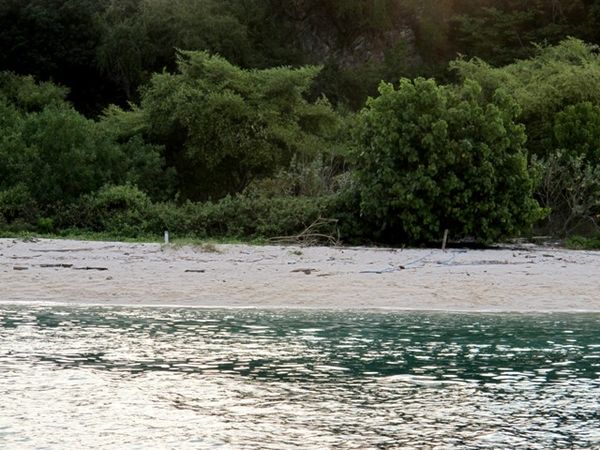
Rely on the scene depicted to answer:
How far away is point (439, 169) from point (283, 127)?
8083 millimetres

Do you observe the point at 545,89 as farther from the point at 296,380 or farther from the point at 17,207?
the point at 296,380

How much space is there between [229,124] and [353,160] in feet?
20.8

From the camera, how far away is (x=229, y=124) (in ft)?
91.9

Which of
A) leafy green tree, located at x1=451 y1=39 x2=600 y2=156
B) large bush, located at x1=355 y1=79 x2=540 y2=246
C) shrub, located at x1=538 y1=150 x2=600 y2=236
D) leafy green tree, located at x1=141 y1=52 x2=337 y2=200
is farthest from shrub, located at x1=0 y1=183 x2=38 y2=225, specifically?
leafy green tree, located at x1=451 y1=39 x2=600 y2=156

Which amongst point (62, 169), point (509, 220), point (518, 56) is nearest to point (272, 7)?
point (518, 56)

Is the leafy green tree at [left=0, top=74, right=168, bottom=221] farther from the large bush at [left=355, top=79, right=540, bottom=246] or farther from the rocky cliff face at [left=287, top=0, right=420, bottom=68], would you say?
the rocky cliff face at [left=287, top=0, right=420, bottom=68]

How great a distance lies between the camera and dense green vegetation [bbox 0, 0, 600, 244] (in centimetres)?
2166

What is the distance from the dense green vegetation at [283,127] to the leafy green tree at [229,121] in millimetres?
53

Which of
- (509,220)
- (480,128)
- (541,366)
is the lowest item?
(541,366)

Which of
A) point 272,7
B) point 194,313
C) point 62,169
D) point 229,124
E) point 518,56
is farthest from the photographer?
point 272,7

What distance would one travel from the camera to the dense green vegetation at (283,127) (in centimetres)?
2166

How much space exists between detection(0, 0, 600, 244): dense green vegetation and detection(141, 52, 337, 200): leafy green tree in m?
0.05

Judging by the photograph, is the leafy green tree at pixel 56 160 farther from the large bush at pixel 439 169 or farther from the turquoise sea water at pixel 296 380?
the turquoise sea water at pixel 296 380

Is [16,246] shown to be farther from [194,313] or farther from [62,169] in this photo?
[194,313]
